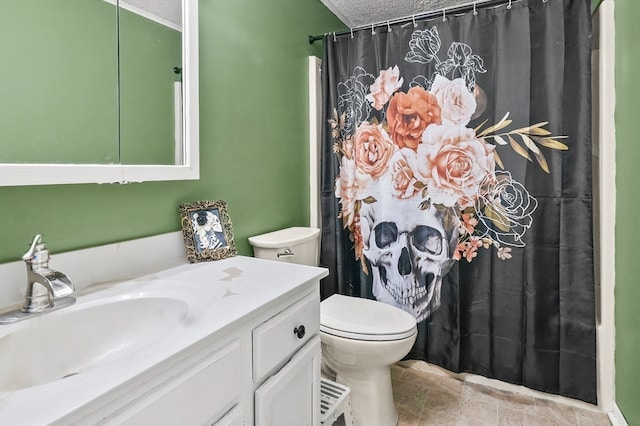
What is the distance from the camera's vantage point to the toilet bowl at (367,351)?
1.53 meters

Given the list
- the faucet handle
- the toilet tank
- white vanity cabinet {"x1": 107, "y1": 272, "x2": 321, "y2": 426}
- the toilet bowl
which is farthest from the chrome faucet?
the toilet bowl

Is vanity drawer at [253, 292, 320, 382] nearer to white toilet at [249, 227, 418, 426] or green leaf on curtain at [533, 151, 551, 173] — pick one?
white toilet at [249, 227, 418, 426]

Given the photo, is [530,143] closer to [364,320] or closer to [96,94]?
[364,320]

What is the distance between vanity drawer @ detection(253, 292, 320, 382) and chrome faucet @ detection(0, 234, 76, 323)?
45 centimetres

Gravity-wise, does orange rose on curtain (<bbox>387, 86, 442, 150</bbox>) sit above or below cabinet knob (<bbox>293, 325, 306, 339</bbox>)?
above

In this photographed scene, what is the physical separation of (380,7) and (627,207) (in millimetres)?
1806

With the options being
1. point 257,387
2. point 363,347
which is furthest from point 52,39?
point 363,347

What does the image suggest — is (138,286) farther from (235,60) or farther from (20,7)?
(235,60)

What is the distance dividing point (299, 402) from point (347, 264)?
46.9 inches

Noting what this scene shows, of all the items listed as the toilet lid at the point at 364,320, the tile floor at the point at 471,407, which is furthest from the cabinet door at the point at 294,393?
the tile floor at the point at 471,407

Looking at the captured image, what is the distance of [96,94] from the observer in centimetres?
103

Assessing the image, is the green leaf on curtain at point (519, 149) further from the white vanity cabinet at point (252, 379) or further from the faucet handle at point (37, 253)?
the faucet handle at point (37, 253)

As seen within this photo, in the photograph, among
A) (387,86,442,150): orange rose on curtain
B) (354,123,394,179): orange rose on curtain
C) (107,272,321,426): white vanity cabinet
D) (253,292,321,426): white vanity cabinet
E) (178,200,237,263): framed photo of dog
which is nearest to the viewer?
(107,272,321,426): white vanity cabinet

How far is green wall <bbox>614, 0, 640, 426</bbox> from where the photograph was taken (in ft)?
4.75
